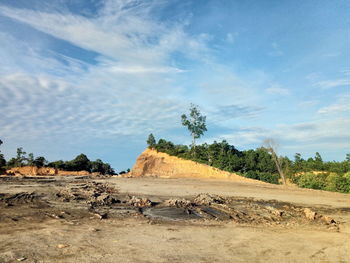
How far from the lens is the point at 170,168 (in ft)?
156

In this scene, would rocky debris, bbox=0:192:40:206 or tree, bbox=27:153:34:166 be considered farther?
tree, bbox=27:153:34:166

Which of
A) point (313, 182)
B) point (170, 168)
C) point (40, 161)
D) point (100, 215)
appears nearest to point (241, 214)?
point (100, 215)

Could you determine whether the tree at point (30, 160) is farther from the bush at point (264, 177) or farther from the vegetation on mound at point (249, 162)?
the bush at point (264, 177)

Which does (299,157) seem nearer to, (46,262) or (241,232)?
(241,232)

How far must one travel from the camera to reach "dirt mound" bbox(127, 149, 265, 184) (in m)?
41.9

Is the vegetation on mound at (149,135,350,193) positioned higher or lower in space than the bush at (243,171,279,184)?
higher

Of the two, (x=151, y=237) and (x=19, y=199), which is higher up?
(x=19, y=199)

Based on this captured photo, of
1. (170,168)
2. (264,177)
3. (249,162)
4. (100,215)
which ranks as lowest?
(100,215)

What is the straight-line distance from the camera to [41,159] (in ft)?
193

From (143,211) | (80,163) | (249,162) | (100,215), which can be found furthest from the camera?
(80,163)

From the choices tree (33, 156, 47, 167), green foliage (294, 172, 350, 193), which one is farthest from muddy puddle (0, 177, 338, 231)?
tree (33, 156, 47, 167)

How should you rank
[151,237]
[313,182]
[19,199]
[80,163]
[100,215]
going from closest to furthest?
[151,237]
[100,215]
[19,199]
[313,182]
[80,163]

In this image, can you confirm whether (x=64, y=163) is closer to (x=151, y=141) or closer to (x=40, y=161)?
(x=40, y=161)

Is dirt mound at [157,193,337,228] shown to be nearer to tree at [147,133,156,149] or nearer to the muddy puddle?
the muddy puddle
